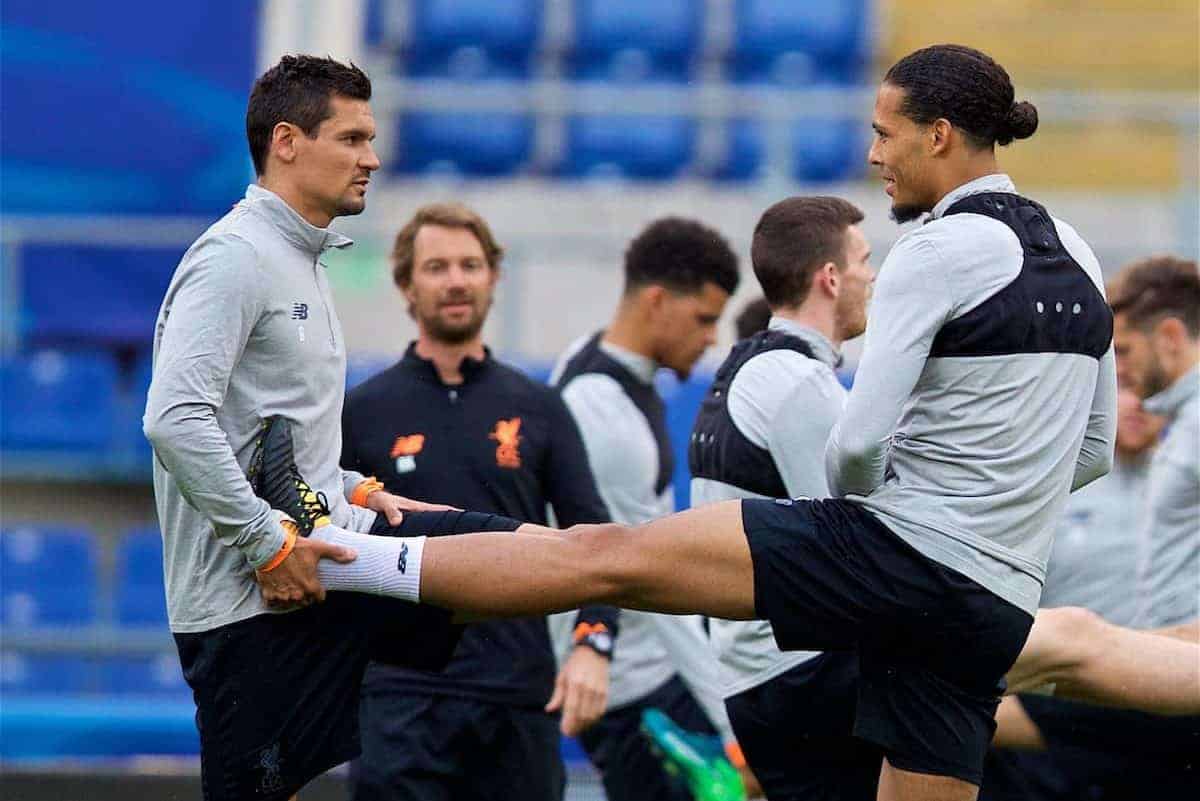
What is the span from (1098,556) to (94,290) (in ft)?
20.5

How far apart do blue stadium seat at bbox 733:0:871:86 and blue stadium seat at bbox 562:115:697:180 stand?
35.2 inches

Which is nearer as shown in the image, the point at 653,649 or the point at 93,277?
the point at 653,649

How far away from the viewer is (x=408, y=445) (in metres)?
5.89

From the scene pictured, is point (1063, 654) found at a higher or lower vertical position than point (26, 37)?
lower

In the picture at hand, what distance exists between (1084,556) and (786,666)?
2180 mm

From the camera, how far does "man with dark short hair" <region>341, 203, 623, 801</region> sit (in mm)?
5832

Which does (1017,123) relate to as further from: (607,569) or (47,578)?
(47,578)

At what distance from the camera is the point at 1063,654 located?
17.6 feet

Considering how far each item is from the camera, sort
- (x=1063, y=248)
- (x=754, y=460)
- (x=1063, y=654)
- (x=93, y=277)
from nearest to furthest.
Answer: (x=1063, y=248) < (x=754, y=460) < (x=1063, y=654) < (x=93, y=277)

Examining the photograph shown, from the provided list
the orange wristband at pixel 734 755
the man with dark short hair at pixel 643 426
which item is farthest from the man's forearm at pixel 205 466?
the man with dark short hair at pixel 643 426

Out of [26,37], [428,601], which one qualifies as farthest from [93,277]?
[428,601]

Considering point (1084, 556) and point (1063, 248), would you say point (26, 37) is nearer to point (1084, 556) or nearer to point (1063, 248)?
point (1084, 556)

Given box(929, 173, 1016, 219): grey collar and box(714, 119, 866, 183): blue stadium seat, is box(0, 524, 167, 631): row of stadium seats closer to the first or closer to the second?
box(714, 119, 866, 183): blue stadium seat

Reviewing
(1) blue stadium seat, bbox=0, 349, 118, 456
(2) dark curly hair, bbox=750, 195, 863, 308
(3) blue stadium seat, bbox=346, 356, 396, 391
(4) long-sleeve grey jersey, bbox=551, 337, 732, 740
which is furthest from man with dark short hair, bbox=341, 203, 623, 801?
(1) blue stadium seat, bbox=0, 349, 118, 456
